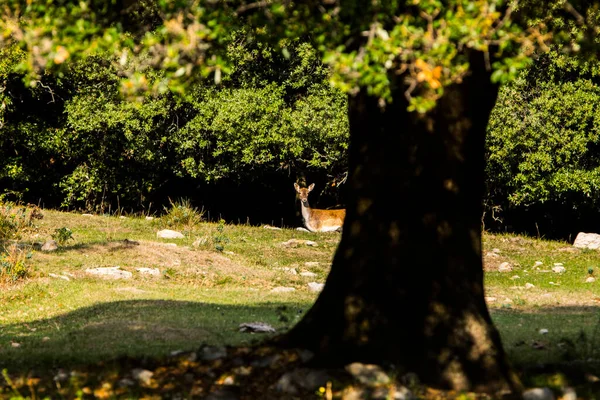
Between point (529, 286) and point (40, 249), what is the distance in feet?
35.1

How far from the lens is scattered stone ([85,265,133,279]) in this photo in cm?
1628

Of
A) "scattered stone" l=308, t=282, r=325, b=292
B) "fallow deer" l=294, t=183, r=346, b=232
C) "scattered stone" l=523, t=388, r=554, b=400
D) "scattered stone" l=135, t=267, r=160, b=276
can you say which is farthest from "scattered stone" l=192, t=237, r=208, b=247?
"scattered stone" l=523, t=388, r=554, b=400

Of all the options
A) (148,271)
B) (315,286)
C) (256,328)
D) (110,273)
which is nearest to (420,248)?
(256,328)

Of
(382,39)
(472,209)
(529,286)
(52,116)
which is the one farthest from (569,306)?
(52,116)

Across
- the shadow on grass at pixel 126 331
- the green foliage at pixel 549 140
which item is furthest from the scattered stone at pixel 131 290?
the green foliage at pixel 549 140

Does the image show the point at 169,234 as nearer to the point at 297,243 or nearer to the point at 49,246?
the point at 297,243

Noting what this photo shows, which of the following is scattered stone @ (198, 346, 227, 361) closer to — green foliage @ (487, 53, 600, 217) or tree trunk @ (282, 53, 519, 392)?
tree trunk @ (282, 53, 519, 392)

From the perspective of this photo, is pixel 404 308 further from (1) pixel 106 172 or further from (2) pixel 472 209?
(1) pixel 106 172

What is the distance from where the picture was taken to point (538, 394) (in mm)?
7035

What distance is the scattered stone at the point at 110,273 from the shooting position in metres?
16.3

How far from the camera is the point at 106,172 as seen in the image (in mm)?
29328

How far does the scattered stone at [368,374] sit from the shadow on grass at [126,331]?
1.85 meters

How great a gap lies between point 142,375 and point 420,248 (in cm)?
285

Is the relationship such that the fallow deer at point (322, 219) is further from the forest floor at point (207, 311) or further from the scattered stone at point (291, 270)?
the scattered stone at point (291, 270)
